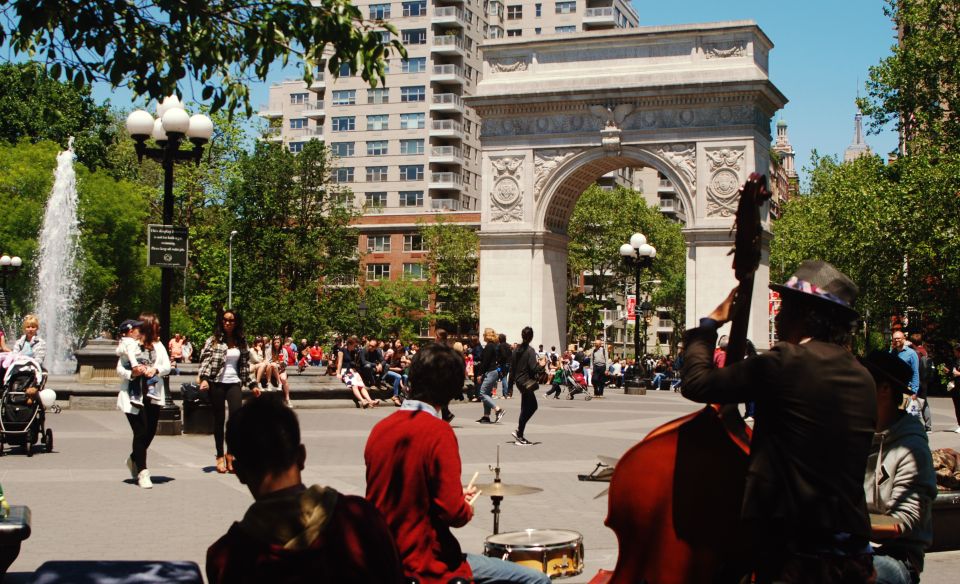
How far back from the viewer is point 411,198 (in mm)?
92312

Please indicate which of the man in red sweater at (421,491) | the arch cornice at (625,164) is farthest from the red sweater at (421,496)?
the arch cornice at (625,164)

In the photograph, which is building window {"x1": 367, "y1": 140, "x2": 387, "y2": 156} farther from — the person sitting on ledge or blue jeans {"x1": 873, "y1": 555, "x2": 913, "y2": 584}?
the person sitting on ledge

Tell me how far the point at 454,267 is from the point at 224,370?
64.3 meters

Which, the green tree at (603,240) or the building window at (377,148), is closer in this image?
the green tree at (603,240)

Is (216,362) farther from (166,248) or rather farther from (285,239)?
(285,239)

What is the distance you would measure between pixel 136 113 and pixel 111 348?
8327 millimetres

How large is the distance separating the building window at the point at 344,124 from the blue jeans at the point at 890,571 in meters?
92.1

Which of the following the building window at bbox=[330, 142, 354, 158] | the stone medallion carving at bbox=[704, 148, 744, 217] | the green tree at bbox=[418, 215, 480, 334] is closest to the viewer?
the stone medallion carving at bbox=[704, 148, 744, 217]

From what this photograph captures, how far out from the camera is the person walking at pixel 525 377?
17.3 metres

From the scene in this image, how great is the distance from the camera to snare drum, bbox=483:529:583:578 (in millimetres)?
5875

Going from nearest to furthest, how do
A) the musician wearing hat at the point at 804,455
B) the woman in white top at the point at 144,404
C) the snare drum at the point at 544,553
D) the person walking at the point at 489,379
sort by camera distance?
the musician wearing hat at the point at 804,455
the snare drum at the point at 544,553
the woman in white top at the point at 144,404
the person walking at the point at 489,379

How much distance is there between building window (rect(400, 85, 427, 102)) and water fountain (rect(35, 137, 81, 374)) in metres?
43.2

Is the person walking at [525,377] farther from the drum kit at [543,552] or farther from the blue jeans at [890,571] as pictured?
the blue jeans at [890,571]

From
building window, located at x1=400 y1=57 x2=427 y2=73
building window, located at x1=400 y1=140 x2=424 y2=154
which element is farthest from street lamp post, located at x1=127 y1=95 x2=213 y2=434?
building window, located at x1=400 y1=57 x2=427 y2=73
